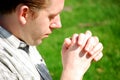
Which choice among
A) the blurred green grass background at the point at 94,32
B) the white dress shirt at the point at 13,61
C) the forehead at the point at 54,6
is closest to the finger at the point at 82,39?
the forehead at the point at 54,6

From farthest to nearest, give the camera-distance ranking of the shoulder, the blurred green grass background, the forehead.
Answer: the blurred green grass background, the forehead, the shoulder

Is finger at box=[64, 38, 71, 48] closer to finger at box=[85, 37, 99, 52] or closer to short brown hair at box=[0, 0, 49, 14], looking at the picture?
finger at box=[85, 37, 99, 52]

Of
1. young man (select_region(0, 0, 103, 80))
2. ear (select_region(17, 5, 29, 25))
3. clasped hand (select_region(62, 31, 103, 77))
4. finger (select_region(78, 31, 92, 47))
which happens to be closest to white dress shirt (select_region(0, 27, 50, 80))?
young man (select_region(0, 0, 103, 80))

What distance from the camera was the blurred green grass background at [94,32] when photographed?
573 cm

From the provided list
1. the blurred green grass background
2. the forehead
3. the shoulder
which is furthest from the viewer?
the blurred green grass background

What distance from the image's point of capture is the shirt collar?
2529 mm

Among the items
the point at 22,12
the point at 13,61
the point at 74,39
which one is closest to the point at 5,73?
the point at 13,61

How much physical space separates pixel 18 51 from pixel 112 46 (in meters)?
4.05

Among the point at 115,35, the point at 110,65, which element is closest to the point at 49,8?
the point at 110,65

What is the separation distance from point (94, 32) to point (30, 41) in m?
4.57

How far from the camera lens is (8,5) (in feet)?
8.20

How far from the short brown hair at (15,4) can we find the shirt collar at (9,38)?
12 centimetres

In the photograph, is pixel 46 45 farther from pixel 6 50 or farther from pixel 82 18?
pixel 6 50

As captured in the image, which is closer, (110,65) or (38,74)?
(38,74)
